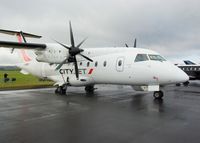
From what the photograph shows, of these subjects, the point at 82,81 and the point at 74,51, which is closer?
the point at 74,51

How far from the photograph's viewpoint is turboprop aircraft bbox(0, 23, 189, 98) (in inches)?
430

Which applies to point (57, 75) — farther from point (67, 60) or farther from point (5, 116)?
point (5, 116)

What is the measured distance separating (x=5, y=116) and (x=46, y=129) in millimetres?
2517

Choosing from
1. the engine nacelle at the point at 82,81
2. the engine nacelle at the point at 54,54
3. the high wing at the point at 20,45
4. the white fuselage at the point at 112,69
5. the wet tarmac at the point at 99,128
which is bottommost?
the wet tarmac at the point at 99,128

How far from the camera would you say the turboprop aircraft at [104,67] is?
10.9 metres

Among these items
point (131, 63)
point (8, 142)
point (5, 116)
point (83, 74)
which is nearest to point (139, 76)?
point (131, 63)

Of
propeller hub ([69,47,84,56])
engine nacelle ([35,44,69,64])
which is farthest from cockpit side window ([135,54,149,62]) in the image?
engine nacelle ([35,44,69,64])

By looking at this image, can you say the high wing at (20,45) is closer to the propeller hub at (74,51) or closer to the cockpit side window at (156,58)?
the propeller hub at (74,51)

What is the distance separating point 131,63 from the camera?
12.0m

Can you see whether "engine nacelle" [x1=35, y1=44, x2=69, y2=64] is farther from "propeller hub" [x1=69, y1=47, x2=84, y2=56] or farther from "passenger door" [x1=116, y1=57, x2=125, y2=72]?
"passenger door" [x1=116, y1=57, x2=125, y2=72]

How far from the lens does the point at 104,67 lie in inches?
521

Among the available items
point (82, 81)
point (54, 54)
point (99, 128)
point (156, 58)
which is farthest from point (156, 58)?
point (99, 128)

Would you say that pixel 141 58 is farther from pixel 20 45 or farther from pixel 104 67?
pixel 20 45

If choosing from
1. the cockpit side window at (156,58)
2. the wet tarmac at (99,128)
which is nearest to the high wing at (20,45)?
the wet tarmac at (99,128)
